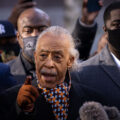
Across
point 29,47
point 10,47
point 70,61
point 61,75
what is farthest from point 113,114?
point 10,47

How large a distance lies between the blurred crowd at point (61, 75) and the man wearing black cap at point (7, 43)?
51 centimetres

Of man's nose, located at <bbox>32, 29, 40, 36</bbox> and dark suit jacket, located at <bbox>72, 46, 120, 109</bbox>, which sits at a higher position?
man's nose, located at <bbox>32, 29, 40, 36</bbox>

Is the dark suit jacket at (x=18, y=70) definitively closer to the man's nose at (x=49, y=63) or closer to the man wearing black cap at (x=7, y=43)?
the man wearing black cap at (x=7, y=43)

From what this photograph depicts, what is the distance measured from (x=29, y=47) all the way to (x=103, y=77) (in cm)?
89

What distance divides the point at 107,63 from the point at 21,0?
2.22m

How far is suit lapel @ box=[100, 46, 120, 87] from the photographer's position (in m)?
3.67

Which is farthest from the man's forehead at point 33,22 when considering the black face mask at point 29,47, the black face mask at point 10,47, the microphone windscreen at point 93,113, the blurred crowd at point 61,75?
the microphone windscreen at point 93,113

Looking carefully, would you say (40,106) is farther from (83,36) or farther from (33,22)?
(83,36)

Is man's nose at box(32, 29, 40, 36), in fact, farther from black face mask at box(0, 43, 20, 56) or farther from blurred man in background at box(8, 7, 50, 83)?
black face mask at box(0, 43, 20, 56)

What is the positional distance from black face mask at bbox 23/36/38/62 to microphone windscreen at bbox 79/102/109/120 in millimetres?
1474

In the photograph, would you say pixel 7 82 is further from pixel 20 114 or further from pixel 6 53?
pixel 6 53

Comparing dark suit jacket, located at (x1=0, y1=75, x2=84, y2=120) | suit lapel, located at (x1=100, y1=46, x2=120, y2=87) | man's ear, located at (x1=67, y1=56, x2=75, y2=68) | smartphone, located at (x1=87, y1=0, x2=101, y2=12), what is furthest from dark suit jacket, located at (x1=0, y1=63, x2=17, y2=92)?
smartphone, located at (x1=87, y1=0, x2=101, y2=12)

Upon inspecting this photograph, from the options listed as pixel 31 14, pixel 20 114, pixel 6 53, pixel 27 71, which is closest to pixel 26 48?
pixel 27 71

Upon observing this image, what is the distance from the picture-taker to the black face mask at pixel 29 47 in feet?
13.1
